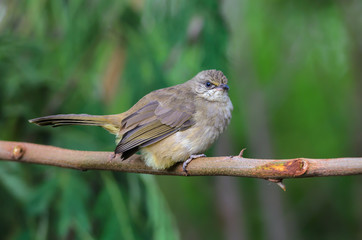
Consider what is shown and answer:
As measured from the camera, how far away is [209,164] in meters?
2.13

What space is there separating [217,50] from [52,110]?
1442 mm

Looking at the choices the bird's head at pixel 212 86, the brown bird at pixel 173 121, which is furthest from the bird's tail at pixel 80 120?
the bird's head at pixel 212 86

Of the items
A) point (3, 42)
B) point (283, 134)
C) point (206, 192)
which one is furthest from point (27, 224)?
point (283, 134)

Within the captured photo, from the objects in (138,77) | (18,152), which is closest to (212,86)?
(138,77)

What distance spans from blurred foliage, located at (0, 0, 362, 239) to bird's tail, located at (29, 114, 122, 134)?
37 cm

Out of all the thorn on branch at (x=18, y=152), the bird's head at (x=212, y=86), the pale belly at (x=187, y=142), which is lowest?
the thorn on branch at (x=18, y=152)

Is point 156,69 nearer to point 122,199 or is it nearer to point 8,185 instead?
point 122,199

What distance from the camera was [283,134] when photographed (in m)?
6.00

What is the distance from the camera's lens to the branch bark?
175cm

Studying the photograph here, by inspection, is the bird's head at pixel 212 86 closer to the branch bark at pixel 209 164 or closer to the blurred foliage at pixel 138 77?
the blurred foliage at pixel 138 77

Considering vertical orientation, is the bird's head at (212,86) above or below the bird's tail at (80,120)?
above

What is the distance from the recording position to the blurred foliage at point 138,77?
3.22 m

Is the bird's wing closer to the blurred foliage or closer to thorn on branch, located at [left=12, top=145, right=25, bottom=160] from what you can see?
the blurred foliage

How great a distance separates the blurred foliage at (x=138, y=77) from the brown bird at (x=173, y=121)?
0.69ft
